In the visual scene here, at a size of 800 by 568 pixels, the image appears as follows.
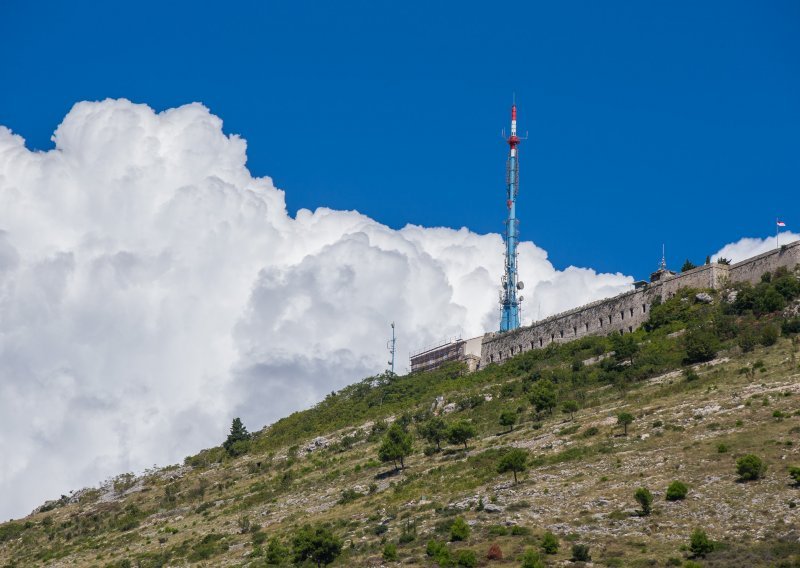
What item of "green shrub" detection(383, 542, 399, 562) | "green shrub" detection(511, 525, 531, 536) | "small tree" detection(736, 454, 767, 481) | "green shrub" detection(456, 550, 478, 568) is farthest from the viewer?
"green shrub" detection(383, 542, 399, 562)

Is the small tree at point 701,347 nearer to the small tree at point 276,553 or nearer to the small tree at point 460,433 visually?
the small tree at point 460,433

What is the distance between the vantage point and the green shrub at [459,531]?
64250 mm

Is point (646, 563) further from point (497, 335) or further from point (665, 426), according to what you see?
point (497, 335)

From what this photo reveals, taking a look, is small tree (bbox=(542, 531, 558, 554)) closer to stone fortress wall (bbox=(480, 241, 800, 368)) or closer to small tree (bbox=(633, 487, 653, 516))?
small tree (bbox=(633, 487, 653, 516))

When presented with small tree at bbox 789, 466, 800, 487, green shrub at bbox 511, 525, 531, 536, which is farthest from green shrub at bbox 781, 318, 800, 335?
green shrub at bbox 511, 525, 531, 536

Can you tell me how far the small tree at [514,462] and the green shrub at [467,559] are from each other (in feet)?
42.3

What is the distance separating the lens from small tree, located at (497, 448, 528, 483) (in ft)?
242

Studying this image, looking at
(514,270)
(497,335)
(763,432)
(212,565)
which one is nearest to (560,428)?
(763,432)

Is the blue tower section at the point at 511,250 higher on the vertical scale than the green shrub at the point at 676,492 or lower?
higher

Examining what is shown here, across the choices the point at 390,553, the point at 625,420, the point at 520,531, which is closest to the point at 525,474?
the point at 625,420

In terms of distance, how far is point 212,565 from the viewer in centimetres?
7575

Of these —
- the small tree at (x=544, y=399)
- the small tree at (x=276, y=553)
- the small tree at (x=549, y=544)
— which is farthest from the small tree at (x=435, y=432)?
the small tree at (x=549, y=544)

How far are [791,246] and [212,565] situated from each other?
54.2 metres

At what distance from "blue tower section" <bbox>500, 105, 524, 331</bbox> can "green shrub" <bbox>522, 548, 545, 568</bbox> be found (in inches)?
3009
